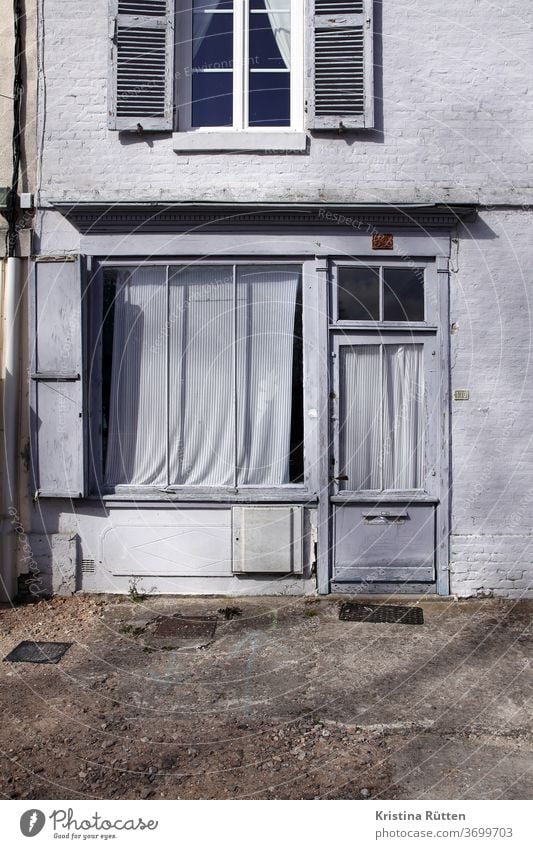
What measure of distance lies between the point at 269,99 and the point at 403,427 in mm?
3357

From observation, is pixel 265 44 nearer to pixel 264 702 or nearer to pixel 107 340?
pixel 107 340

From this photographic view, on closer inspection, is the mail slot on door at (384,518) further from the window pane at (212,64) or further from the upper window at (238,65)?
the window pane at (212,64)

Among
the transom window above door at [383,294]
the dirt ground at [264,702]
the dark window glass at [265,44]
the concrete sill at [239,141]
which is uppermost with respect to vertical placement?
the dark window glass at [265,44]

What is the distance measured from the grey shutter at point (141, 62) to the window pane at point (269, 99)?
0.78 m

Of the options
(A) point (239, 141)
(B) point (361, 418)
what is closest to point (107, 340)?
(A) point (239, 141)

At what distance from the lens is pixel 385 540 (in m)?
5.93

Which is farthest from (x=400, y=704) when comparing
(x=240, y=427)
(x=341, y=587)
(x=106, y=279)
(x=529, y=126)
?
(x=529, y=126)

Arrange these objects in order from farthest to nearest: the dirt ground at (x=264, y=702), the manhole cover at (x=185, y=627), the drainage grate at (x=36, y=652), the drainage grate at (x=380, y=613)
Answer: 1. the drainage grate at (x=380, y=613)
2. the manhole cover at (x=185, y=627)
3. the drainage grate at (x=36, y=652)
4. the dirt ground at (x=264, y=702)

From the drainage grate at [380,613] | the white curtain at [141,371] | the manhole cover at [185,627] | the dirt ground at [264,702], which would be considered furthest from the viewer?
the white curtain at [141,371]

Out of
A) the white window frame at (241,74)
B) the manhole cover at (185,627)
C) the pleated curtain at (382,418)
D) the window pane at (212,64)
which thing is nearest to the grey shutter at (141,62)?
the white window frame at (241,74)

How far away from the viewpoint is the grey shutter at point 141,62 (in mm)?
5867

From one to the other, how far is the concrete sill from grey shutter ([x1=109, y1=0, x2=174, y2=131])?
0.23m

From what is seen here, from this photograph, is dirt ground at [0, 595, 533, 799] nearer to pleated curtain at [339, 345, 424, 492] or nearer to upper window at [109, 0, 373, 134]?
pleated curtain at [339, 345, 424, 492]
